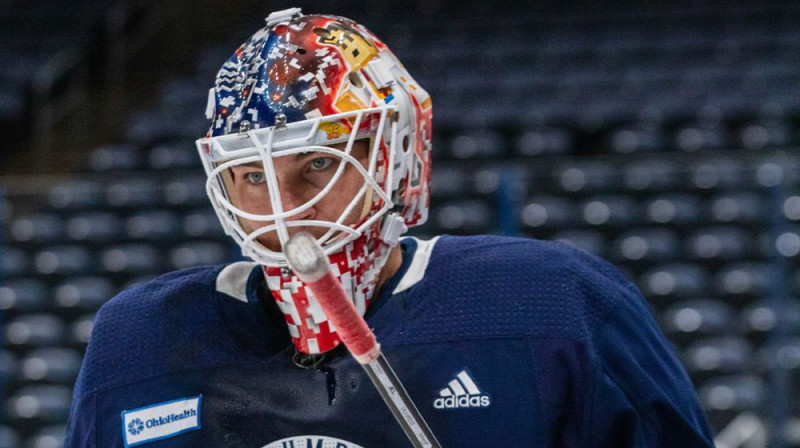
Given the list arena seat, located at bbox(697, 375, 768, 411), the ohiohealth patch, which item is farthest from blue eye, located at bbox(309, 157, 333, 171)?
arena seat, located at bbox(697, 375, 768, 411)

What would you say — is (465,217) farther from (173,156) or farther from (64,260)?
(173,156)

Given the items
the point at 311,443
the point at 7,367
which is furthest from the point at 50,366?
the point at 311,443

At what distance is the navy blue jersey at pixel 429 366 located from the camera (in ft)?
3.84

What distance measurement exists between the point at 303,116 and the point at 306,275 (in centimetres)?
31

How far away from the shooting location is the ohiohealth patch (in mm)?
1229

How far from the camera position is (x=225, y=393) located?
1.23m

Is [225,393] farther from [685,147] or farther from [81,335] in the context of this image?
→ [685,147]

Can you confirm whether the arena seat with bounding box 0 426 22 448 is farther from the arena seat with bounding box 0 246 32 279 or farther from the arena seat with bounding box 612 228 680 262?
the arena seat with bounding box 612 228 680 262

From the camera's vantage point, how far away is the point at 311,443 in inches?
46.8

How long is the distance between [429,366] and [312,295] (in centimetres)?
14

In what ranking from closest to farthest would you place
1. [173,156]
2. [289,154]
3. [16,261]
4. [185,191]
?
[289,154] < [185,191] < [16,261] < [173,156]

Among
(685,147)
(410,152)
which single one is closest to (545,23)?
(685,147)

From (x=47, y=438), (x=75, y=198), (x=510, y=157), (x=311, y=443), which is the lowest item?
(x=47, y=438)

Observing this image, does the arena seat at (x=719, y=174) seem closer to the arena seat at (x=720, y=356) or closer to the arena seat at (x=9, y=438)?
the arena seat at (x=720, y=356)
